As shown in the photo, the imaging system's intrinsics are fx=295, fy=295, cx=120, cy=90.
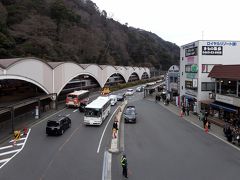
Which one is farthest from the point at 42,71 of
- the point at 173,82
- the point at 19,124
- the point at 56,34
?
the point at 56,34

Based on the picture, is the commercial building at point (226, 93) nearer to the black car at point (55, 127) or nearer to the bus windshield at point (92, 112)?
the bus windshield at point (92, 112)

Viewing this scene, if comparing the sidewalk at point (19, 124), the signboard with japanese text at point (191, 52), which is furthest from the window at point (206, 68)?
the sidewalk at point (19, 124)

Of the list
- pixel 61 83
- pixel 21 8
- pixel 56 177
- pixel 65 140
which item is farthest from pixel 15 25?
pixel 56 177

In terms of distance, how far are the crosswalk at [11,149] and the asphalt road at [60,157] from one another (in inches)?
14.0

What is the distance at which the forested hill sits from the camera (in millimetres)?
66875

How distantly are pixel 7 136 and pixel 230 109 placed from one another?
75.1 ft

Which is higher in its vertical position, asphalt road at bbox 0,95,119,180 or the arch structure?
the arch structure

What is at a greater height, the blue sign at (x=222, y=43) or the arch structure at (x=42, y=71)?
the blue sign at (x=222, y=43)

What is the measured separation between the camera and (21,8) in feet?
254

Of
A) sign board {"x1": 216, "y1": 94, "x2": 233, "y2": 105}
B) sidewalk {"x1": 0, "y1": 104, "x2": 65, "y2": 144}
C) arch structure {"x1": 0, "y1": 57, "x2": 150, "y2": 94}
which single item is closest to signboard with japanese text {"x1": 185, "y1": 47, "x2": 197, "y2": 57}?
sign board {"x1": 216, "y1": 94, "x2": 233, "y2": 105}

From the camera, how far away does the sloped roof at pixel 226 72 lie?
3182cm

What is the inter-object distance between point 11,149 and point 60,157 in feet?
14.6

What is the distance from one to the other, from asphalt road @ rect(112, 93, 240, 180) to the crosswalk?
6940 millimetres

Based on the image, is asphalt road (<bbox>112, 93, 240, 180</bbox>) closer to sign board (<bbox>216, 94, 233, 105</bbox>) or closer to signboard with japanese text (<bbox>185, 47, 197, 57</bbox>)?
sign board (<bbox>216, 94, 233, 105</bbox>)
